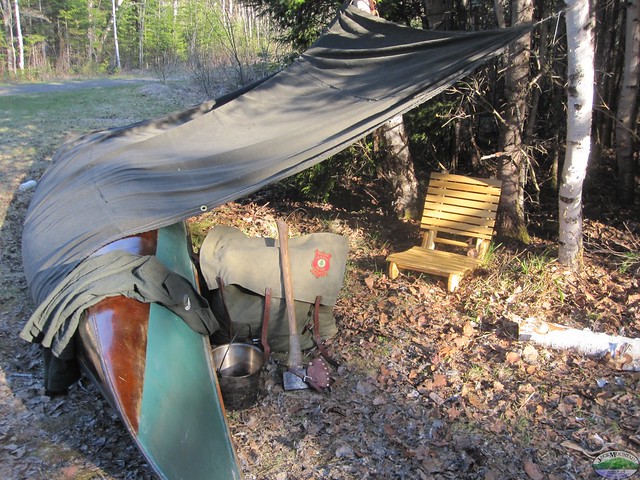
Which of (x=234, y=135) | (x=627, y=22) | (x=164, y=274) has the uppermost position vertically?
(x=627, y=22)

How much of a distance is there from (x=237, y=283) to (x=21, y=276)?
2396 millimetres

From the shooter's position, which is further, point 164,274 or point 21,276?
point 21,276

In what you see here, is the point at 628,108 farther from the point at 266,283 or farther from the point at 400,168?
the point at 266,283

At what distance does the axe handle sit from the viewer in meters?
3.87

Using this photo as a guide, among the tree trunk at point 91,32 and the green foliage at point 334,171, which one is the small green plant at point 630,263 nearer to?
the green foliage at point 334,171

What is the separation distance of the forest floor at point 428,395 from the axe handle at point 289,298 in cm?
19

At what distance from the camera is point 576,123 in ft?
13.9

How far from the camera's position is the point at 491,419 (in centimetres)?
329

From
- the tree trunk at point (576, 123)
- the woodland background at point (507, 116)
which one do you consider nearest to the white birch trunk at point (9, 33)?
the woodland background at point (507, 116)

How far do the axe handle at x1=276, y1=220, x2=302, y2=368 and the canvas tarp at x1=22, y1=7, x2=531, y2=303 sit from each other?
16.3 inches

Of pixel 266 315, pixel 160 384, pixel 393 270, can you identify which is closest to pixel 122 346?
pixel 160 384

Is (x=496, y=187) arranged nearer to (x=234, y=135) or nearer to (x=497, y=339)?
(x=497, y=339)

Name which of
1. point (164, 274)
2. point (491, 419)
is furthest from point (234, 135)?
point (491, 419)

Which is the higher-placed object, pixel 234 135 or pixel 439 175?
pixel 234 135
